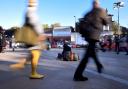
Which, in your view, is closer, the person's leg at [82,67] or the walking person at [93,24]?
the walking person at [93,24]

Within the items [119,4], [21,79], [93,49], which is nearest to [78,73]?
[93,49]

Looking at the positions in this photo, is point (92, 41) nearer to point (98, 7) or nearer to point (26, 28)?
point (98, 7)

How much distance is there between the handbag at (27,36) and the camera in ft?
35.1

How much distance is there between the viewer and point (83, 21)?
10562 mm

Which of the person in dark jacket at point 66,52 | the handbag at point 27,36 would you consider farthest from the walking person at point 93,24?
the person in dark jacket at point 66,52

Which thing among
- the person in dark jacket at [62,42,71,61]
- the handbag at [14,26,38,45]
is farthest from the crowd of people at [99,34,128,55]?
the handbag at [14,26,38,45]

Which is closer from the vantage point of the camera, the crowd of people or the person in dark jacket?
the person in dark jacket

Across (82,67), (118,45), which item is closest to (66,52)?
(82,67)

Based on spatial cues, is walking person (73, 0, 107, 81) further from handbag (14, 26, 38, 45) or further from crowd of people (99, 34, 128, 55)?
crowd of people (99, 34, 128, 55)

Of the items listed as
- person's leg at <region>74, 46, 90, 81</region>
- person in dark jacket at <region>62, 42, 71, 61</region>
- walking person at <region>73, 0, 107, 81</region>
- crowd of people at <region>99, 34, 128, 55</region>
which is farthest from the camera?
crowd of people at <region>99, 34, 128, 55</region>

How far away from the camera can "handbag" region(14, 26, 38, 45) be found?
1068 centimetres

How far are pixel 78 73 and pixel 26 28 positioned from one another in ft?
5.50

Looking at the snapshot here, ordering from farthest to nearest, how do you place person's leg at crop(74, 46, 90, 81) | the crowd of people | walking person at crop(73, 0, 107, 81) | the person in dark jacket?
the crowd of people
the person in dark jacket
person's leg at crop(74, 46, 90, 81)
walking person at crop(73, 0, 107, 81)

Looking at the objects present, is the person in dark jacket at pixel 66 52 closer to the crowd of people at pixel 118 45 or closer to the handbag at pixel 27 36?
the handbag at pixel 27 36
